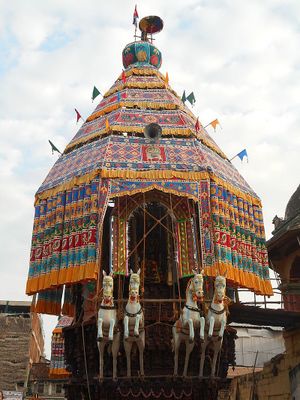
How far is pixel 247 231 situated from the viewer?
13.6 m

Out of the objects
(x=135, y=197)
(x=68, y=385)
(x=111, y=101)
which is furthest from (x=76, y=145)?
(x=68, y=385)

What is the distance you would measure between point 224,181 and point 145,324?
4075 mm

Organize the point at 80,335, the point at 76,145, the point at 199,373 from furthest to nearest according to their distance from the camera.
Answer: the point at 76,145, the point at 80,335, the point at 199,373

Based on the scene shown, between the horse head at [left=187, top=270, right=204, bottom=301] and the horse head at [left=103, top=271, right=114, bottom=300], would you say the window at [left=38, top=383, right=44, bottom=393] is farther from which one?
the horse head at [left=187, top=270, right=204, bottom=301]

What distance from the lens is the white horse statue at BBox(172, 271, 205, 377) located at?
1134 centimetres

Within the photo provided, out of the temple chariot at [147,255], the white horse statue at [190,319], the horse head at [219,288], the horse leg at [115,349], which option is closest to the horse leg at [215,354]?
the temple chariot at [147,255]

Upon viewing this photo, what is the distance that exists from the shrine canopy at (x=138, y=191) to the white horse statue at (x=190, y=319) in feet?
2.84

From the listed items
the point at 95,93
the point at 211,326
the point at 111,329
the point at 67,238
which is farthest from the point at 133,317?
the point at 95,93

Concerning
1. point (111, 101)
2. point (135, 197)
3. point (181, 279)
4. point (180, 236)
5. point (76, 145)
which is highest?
point (111, 101)

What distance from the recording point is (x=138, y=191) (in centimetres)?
1275

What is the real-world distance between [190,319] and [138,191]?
3263mm

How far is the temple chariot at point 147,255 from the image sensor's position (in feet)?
38.6

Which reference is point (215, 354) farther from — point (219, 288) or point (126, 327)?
point (126, 327)

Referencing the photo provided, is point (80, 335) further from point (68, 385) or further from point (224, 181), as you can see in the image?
point (224, 181)
